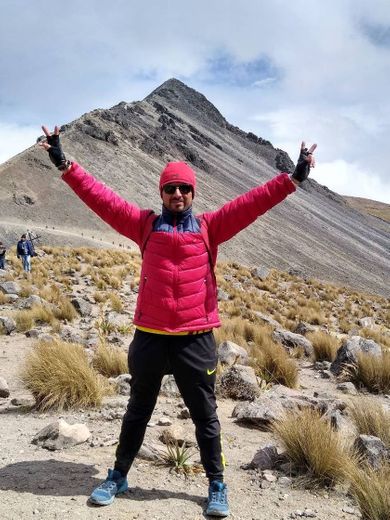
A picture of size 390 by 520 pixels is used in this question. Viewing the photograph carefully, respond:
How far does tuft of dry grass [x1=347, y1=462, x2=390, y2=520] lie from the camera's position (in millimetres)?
2930

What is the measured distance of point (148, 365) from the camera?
3.22 meters

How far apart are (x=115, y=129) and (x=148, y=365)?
64239 mm

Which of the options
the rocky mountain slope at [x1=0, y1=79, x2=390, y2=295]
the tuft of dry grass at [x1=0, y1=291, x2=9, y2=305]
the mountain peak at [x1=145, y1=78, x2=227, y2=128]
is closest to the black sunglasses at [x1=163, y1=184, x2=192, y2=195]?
the tuft of dry grass at [x1=0, y1=291, x2=9, y2=305]

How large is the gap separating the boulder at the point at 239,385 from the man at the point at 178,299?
2.47 m

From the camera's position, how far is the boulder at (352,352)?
291 inches

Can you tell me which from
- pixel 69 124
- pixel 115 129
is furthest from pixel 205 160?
pixel 69 124

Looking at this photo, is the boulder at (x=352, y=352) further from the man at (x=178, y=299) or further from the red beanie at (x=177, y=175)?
the red beanie at (x=177, y=175)

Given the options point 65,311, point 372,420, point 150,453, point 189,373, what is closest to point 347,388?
point 372,420

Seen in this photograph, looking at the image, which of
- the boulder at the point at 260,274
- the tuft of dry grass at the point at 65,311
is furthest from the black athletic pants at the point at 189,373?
the boulder at the point at 260,274

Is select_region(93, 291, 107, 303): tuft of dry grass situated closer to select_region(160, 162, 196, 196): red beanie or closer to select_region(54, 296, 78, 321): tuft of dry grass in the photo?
select_region(54, 296, 78, 321): tuft of dry grass

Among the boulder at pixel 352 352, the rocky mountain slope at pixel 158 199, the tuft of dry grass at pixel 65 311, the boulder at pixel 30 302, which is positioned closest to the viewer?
the boulder at pixel 352 352

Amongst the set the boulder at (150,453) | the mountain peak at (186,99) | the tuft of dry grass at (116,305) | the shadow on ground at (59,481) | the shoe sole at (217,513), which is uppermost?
the mountain peak at (186,99)

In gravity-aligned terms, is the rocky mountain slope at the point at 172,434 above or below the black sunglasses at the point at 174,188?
below

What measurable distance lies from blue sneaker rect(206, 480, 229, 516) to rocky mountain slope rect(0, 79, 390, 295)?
31.7m
